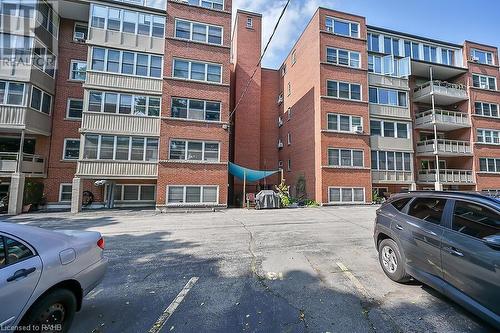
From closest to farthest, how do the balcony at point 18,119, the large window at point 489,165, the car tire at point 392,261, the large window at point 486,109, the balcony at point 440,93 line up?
the car tire at point 392,261
the balcony at point 18,119
the balcony at point 440,93
the large window at point 489,165
the large window at point 486,109

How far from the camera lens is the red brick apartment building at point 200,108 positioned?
16344 millimetres

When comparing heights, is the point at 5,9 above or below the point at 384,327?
above

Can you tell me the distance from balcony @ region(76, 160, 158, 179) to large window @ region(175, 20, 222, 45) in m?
10.1

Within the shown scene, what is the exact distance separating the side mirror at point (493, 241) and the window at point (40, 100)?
22.7 metres

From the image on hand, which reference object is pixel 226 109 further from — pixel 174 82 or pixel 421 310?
pixel 421 310

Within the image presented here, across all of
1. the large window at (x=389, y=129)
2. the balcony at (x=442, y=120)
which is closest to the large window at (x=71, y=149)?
the large window at (x=389, y=129)

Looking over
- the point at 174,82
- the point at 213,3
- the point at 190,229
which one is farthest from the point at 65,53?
the point at 190,229

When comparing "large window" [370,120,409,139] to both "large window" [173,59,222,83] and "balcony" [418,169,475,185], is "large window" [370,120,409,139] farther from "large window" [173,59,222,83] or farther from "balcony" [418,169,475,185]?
"large window" [173,59,222,83]

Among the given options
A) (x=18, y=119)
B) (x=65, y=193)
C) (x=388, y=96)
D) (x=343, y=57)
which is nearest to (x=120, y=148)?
(x=65, y=193)

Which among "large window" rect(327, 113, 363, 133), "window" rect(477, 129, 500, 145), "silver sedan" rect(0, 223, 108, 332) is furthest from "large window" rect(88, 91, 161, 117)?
"window" rect(477, 129, 500, 145)

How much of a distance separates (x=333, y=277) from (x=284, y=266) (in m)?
1.14

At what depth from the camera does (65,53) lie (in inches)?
736

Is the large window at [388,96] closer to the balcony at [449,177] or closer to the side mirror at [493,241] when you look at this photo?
the balcony at [449,177]

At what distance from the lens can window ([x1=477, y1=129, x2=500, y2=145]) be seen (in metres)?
23.2
